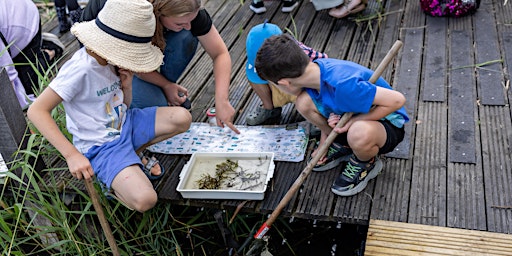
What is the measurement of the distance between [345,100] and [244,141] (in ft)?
2.56

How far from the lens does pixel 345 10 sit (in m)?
3.87

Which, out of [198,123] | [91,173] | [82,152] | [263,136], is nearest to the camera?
[91,173]

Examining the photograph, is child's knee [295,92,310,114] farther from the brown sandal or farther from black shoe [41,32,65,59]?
black shoe [41,32,65,59]

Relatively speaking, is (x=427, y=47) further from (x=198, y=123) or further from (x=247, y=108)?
(x=198, y=123)

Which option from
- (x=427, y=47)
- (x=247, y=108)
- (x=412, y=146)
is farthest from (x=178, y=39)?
(x=427, y=47)

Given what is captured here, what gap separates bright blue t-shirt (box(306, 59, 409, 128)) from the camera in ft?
7.13

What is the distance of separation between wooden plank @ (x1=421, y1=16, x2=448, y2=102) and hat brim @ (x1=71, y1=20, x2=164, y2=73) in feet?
5.20

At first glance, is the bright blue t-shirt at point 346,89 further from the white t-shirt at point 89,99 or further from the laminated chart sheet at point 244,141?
the white t-shirt at point 89,99

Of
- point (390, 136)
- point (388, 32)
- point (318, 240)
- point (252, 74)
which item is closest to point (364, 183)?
point (390, 136)

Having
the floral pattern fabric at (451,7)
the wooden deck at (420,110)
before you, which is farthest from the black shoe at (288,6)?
the floral pattern fabric at (451,7)

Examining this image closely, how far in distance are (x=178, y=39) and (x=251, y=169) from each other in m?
0.78

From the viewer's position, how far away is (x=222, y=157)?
2672 mm

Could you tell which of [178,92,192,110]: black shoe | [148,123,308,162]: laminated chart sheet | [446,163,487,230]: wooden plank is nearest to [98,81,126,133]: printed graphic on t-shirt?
[148,123,308,162]: laminated chart sheet

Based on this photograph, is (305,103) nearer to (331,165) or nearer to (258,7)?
(331,165)
